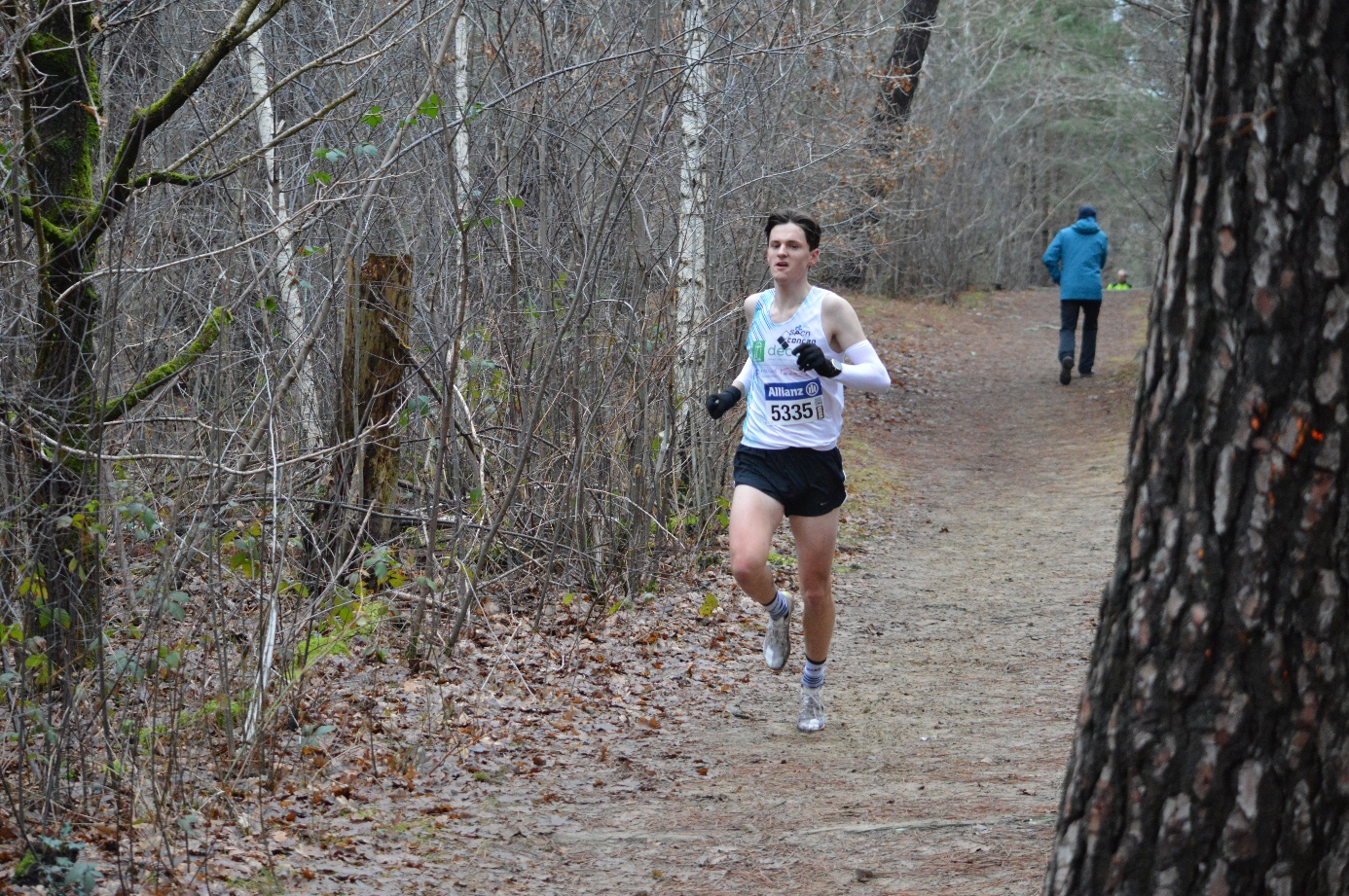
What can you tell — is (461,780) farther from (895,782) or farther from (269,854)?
(895,782)

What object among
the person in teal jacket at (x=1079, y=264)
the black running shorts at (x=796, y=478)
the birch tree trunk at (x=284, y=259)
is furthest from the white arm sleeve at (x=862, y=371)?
the person in teal jacket at (x=1079, y=264)

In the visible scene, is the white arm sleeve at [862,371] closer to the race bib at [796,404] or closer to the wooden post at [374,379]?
the race bib at [796,404]

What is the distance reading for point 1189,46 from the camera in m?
2.41

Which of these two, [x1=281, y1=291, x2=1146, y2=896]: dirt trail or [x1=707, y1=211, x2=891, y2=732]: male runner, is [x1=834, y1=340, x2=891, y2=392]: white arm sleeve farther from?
[x1=281, y1=291, x2=1146, y2=896]: dirt trail

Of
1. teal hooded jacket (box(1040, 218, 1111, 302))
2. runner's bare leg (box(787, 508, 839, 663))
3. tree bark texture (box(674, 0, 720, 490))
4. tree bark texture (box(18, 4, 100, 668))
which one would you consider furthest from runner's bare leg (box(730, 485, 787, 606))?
teal hooded jacket (box(1040, 218, 1111, 302))

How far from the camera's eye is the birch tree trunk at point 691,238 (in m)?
8.23

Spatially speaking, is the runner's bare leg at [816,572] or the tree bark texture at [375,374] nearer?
the runner's bare leg at [816,572]

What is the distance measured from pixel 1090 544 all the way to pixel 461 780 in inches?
246

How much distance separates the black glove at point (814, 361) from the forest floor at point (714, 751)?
1.64 metres

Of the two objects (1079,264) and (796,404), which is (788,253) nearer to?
(796,404)

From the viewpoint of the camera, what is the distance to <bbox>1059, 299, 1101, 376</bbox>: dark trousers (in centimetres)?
1614

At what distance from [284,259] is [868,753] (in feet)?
13.7

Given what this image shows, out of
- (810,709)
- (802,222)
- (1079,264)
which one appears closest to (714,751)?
(810,709)

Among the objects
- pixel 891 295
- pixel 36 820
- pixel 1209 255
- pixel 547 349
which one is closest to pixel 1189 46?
pixel 1209 255
